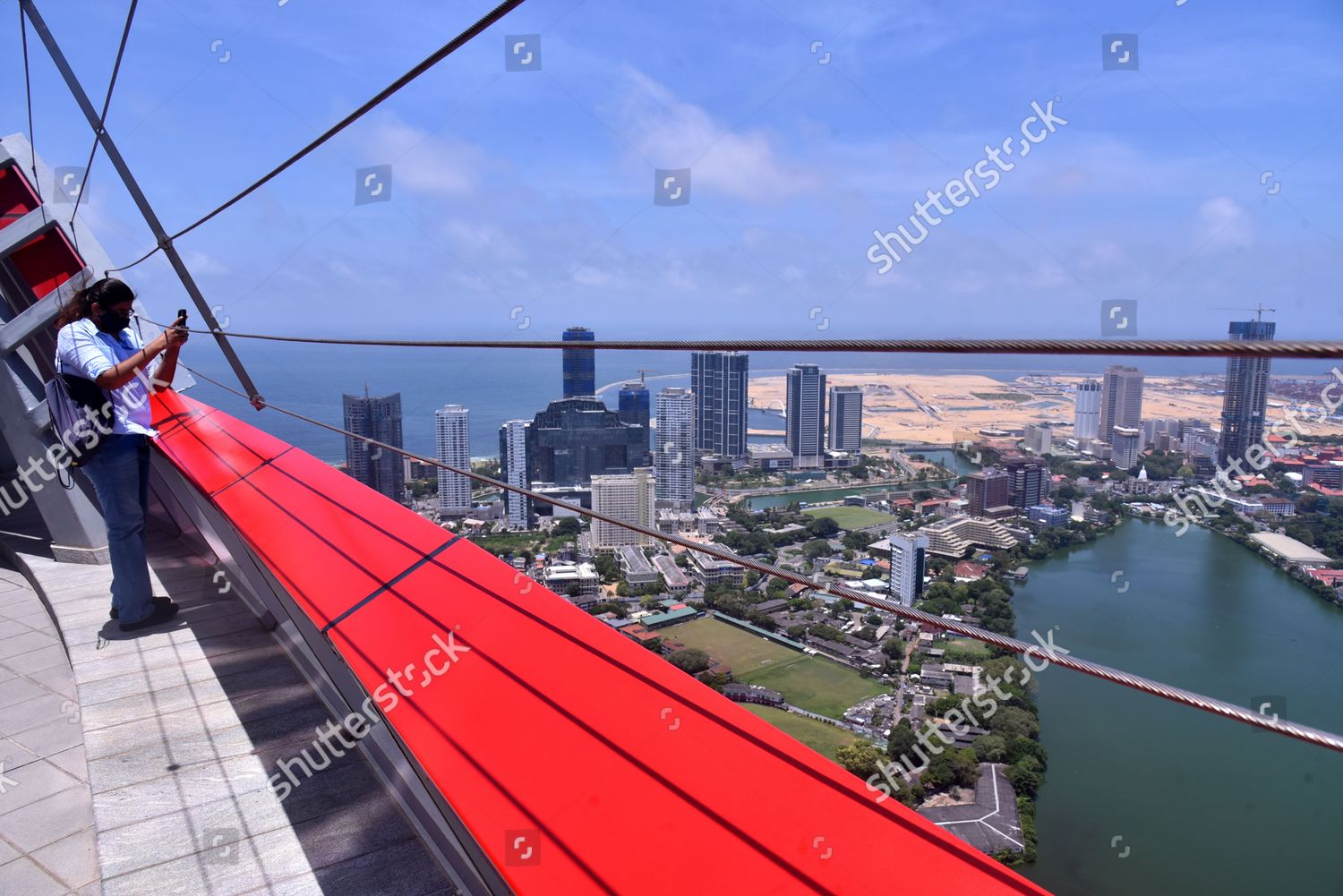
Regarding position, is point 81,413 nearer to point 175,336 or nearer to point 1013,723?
point 175,336

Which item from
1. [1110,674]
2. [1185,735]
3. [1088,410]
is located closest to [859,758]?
[1110,674]

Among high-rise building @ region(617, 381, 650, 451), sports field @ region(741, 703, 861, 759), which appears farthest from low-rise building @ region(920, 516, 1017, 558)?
high-rise building @ region(617, 381, 650, 451)

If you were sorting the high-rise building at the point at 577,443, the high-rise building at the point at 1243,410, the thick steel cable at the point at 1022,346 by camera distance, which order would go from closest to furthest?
1. the thick steel cable at the point at 1022,346
2. the high-rise building at the point at 1243,410
3. the high-rise building at the point at 577,443

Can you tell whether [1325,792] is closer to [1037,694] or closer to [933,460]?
[1037,694]

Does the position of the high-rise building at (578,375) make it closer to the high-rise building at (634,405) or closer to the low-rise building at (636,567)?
the high-rise building at (634,405)

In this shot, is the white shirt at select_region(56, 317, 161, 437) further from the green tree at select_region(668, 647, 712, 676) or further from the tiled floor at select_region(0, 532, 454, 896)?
the green tree at select_region(668, 647, 712, 676)

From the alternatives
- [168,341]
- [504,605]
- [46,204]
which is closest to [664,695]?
[504,605]

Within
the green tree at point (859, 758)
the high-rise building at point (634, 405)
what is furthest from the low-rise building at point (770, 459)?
the green tree at point (859, 758)
